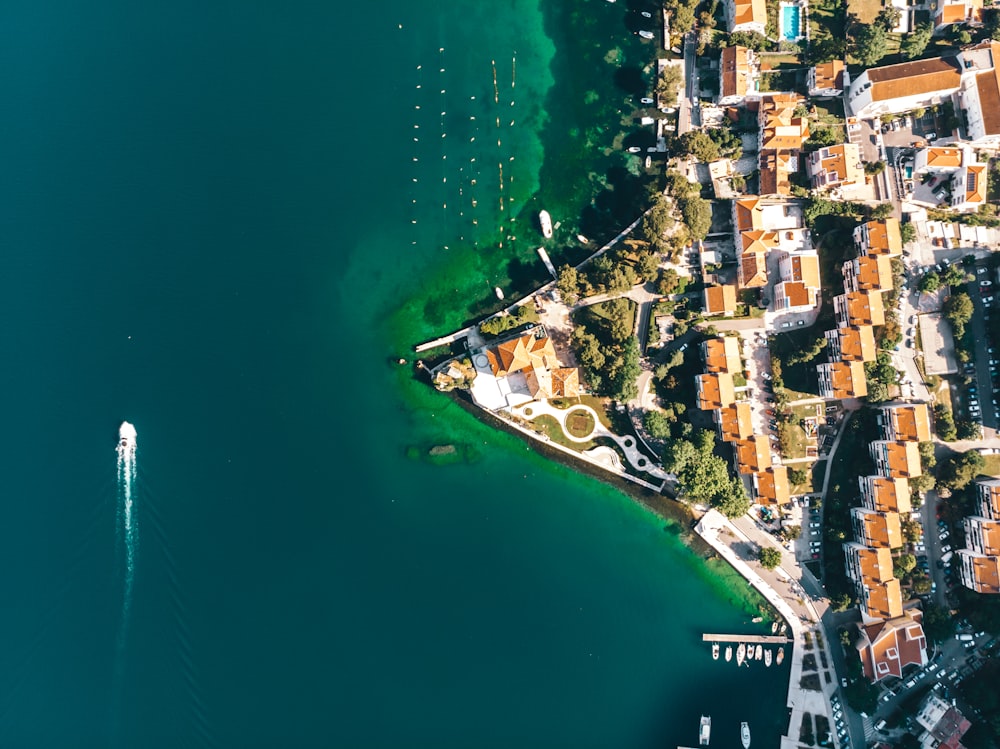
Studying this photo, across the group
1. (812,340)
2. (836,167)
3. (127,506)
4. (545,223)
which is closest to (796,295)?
(812,340)

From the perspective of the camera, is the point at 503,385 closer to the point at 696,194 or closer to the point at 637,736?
the point at 696,194

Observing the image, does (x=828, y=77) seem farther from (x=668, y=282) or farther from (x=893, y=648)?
(x=893, y=648)

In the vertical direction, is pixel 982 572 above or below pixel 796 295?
below

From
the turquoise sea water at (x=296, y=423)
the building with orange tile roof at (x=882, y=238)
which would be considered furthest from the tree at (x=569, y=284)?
the building with orange tile roof at (x=882, y=238)

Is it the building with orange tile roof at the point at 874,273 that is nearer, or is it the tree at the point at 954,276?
the building with orange tile roof at the point at 874,273

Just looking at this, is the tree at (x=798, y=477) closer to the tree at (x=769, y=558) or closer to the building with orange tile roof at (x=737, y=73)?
the tree at (x=769, y=558)
